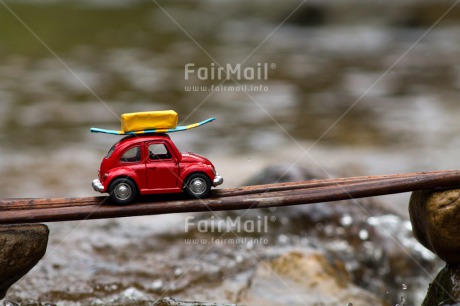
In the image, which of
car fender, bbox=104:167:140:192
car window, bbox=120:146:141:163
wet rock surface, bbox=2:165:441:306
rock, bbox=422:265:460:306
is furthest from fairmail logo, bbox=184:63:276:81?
car fender, bbox=104:167:140:192

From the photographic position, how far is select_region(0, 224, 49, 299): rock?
14.8 ft

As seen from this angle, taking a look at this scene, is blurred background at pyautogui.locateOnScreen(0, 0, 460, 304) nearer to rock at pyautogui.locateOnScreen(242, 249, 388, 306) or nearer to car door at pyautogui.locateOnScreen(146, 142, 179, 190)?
rock at pyautogui.locateOnScreen(242, 249, 388, 306)

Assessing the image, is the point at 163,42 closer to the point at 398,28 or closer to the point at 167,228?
the point at 398,28

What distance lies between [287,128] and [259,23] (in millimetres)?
14001

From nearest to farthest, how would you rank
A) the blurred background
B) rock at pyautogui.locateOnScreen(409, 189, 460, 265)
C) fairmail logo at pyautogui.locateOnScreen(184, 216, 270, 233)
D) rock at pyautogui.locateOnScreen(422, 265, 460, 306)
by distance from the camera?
rock at pyautogui.locateOnScreen(409, 189, 460, 265) → rock at pyautogui.locateOnScreen(422, 265, 460, 306) → fairmail logo at pyautogui.locateOnScreen(184, 216, 270, 233) → the blurred background

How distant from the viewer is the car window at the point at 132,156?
14.5 ft

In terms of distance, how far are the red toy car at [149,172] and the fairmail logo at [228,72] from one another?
1365 cm

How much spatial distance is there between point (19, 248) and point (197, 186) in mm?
1141

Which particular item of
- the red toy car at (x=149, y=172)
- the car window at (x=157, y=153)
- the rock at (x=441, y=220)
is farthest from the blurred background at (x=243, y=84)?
the red toy car at (x=149, y=172)

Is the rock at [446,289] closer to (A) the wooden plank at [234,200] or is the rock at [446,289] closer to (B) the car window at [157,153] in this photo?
(A) the wooden plank at [234,200]

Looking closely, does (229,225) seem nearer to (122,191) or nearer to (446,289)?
(446,289)

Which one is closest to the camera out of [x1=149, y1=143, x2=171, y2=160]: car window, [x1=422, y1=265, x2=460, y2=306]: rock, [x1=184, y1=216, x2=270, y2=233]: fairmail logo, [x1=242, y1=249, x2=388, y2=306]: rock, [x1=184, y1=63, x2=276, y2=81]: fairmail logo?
[x1=149, y1=143, x2=171, y2=160]: car window

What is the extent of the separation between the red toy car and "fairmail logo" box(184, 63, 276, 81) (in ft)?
44.8

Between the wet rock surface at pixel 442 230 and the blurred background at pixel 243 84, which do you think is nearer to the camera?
the wet rock surface at pixel 442 230
